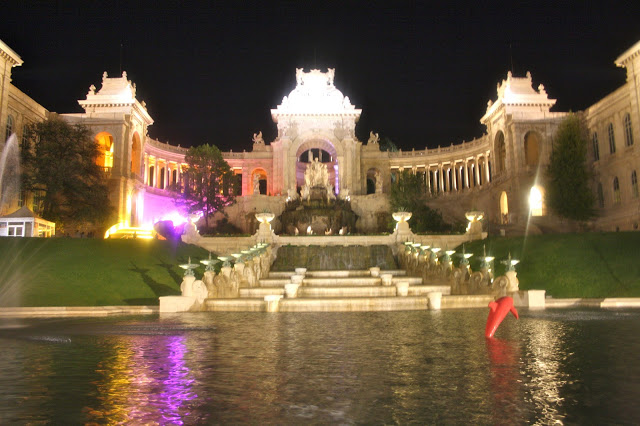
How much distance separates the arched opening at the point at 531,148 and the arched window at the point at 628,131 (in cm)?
1259

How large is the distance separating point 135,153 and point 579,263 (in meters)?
58.8

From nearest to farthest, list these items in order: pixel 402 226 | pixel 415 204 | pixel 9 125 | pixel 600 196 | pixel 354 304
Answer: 1. pixel 354 304
2. pixel 402 226
3. pixel 9 125
4. pixel 415 204
5. pixel 600 196

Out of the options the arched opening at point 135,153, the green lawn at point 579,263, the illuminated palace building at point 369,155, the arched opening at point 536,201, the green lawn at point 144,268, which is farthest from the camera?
the arched opening at point 135,153

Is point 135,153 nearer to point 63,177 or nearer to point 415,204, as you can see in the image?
point 63,177

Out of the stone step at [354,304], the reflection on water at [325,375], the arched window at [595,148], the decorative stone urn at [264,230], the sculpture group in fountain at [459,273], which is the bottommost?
the reflection on water at [325,375]

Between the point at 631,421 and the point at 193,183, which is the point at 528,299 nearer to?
the point at 631,421

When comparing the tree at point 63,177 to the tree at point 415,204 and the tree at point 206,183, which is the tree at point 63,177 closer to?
the tree at point 206,183

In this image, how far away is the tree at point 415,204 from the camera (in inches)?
2218

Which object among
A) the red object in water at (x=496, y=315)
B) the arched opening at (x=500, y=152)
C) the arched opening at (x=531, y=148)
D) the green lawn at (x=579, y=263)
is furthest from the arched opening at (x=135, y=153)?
the red object in water at (x=496, y=315)

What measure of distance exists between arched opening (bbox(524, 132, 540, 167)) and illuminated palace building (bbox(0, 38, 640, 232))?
0.44 ft

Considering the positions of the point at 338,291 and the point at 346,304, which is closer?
the point at 346,304

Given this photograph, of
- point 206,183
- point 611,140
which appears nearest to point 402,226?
point 206,183

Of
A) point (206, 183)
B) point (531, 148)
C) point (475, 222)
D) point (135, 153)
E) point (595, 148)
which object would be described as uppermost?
point (135, 153)

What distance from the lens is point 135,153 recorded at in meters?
70.6
